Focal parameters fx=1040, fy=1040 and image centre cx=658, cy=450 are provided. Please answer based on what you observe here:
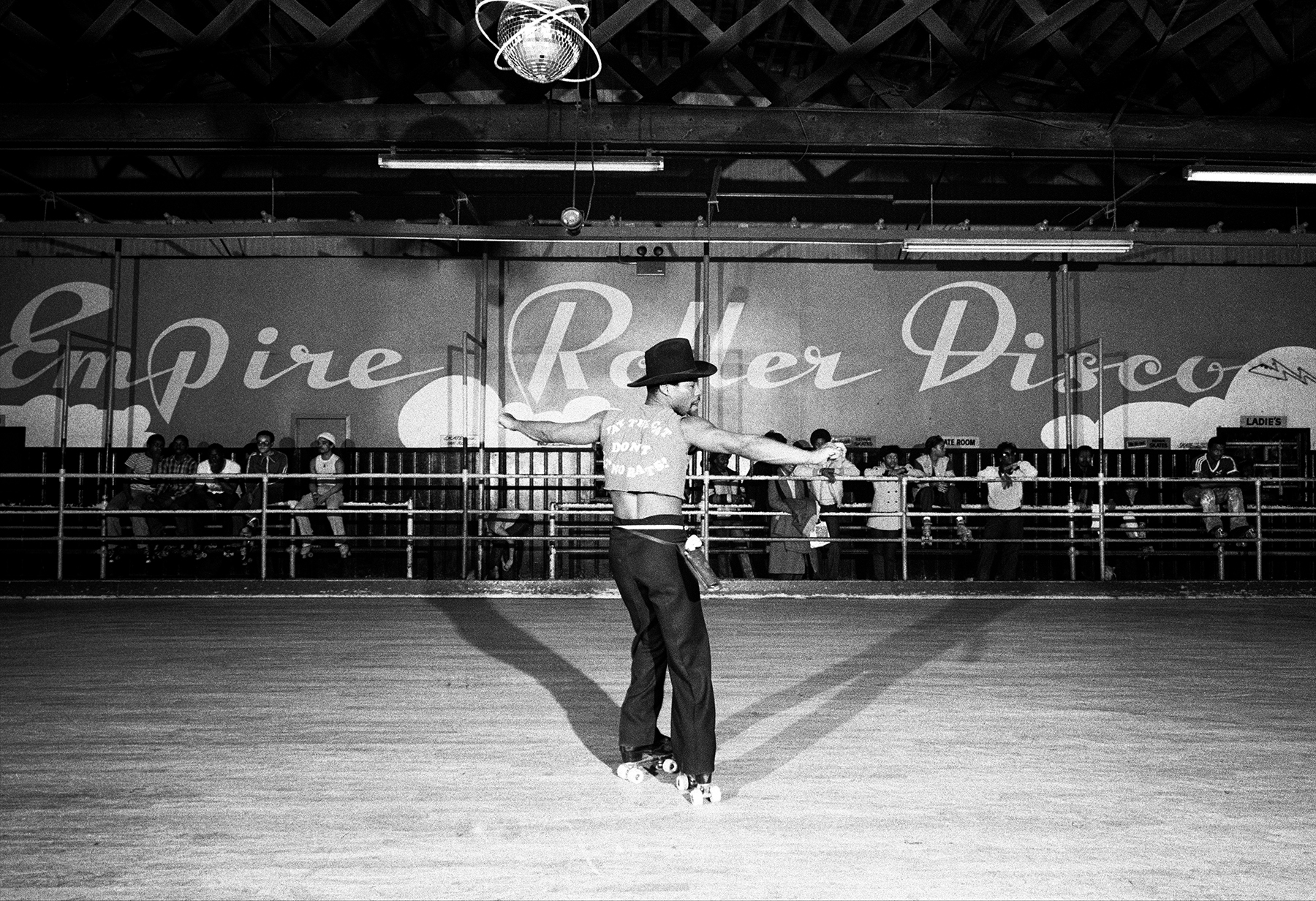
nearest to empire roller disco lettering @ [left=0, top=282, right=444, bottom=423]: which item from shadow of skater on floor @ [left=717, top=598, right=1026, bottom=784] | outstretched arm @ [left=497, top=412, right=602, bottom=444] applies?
shadow of skater on floor @ [left=717, top=598, right=1026, bottom=784]

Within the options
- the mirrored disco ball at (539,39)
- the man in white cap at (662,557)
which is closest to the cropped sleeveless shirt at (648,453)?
the man in white cap at (662,557)

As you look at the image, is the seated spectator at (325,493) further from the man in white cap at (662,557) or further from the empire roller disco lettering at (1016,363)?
the man in white cap at (662,557)

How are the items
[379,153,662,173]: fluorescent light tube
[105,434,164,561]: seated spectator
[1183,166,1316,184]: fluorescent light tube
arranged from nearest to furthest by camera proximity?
[379,153,662,173]: fluorescent light tube, [1183,166,1316,184]: fluorescent light tube, [105,434,164,561]: seated spectator

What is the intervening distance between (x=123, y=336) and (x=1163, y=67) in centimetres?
1306

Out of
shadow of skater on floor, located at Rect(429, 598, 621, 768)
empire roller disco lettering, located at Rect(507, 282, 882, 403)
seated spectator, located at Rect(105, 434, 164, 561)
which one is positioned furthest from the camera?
empire roller disco lettering, located at Rect(507, 282, 882, 403)

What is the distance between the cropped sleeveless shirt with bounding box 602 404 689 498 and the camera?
3.75 m

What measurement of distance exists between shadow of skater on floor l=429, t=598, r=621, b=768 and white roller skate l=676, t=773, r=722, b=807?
0.52 meters

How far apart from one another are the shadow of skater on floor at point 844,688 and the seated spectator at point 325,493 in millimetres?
7323

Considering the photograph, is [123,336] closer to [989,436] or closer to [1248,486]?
[989,436]

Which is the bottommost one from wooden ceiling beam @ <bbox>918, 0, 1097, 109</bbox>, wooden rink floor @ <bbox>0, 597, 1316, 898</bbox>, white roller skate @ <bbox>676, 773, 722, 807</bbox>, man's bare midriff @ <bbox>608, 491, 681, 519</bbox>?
wooden rink floor @ <bbox>0, 597, 1316, 898</bbox>

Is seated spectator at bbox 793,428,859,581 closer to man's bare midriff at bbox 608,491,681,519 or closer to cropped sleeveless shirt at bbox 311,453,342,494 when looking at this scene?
cropped sleeveless shirt at bbox 311,453,342,494

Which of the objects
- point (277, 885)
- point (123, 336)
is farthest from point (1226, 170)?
point (123, 336)

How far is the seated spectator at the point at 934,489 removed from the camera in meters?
12.0

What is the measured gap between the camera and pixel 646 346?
14141 mm
